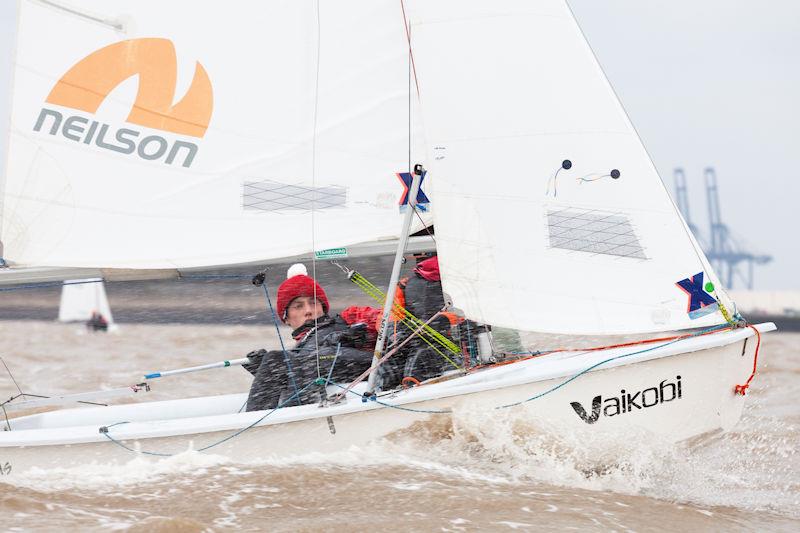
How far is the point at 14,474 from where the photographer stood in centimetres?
423

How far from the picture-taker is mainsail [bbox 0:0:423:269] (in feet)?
15.2

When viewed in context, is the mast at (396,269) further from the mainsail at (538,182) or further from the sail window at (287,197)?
the sail window at (287,197)

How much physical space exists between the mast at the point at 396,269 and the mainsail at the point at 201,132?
200 mm

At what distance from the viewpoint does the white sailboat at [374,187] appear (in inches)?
162

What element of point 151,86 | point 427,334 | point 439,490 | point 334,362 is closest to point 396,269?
point 427,334

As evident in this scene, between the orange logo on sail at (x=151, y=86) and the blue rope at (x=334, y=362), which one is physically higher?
the orange logo on sail at (x=151, y=86)

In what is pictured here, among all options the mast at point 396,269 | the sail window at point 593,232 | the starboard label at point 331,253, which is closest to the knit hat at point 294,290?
the starboard label at point 331,253

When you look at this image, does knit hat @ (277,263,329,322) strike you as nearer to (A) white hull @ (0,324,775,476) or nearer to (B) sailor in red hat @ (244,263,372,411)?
(B) sailor in red hat @ (244,263,372,411)

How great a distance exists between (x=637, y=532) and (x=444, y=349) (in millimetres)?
1418

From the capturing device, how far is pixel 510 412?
13.2ft

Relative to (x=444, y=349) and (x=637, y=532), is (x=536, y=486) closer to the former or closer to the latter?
(x=637, y=532)

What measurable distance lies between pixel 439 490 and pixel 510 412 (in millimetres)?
457

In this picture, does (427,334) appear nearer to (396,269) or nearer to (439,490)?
(396,269)

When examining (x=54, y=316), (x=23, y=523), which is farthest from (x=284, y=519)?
(x=54, y=316)
